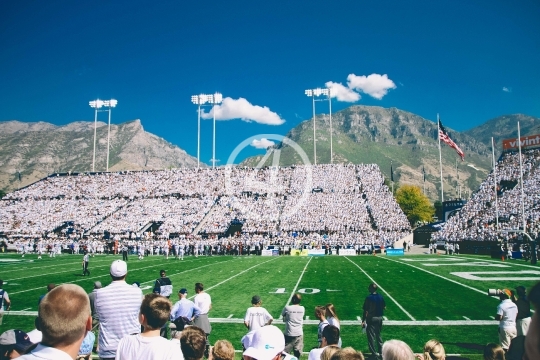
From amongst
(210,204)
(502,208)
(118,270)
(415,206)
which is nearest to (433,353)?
(118,270)

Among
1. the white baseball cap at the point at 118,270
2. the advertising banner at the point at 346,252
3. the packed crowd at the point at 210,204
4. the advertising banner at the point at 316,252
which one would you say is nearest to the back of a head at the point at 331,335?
the white baseball cap at the point at 118,270

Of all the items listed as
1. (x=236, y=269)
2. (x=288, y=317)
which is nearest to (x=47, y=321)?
(x=288, y=317)

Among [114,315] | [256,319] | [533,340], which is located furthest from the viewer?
[256,319]

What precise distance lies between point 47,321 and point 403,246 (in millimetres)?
42564

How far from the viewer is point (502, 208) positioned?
39.5 meters

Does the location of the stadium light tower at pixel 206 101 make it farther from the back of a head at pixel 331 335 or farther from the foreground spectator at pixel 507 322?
the back of a head at pixel 331 335

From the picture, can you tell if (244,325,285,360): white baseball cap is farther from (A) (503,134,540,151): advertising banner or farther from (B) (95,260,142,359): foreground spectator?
(A) (503,134,540,151): advertising banner

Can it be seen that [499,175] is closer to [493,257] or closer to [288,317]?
[493,257]

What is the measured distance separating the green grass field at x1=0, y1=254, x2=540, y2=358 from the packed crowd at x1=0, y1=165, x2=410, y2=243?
18955mm

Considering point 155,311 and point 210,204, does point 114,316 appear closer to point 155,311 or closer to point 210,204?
point 155,311

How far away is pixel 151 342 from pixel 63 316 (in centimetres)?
126

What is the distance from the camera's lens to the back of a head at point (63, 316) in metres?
2.34

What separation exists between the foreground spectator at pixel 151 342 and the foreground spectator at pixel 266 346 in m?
0.76

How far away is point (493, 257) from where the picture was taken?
31156 millimetres
